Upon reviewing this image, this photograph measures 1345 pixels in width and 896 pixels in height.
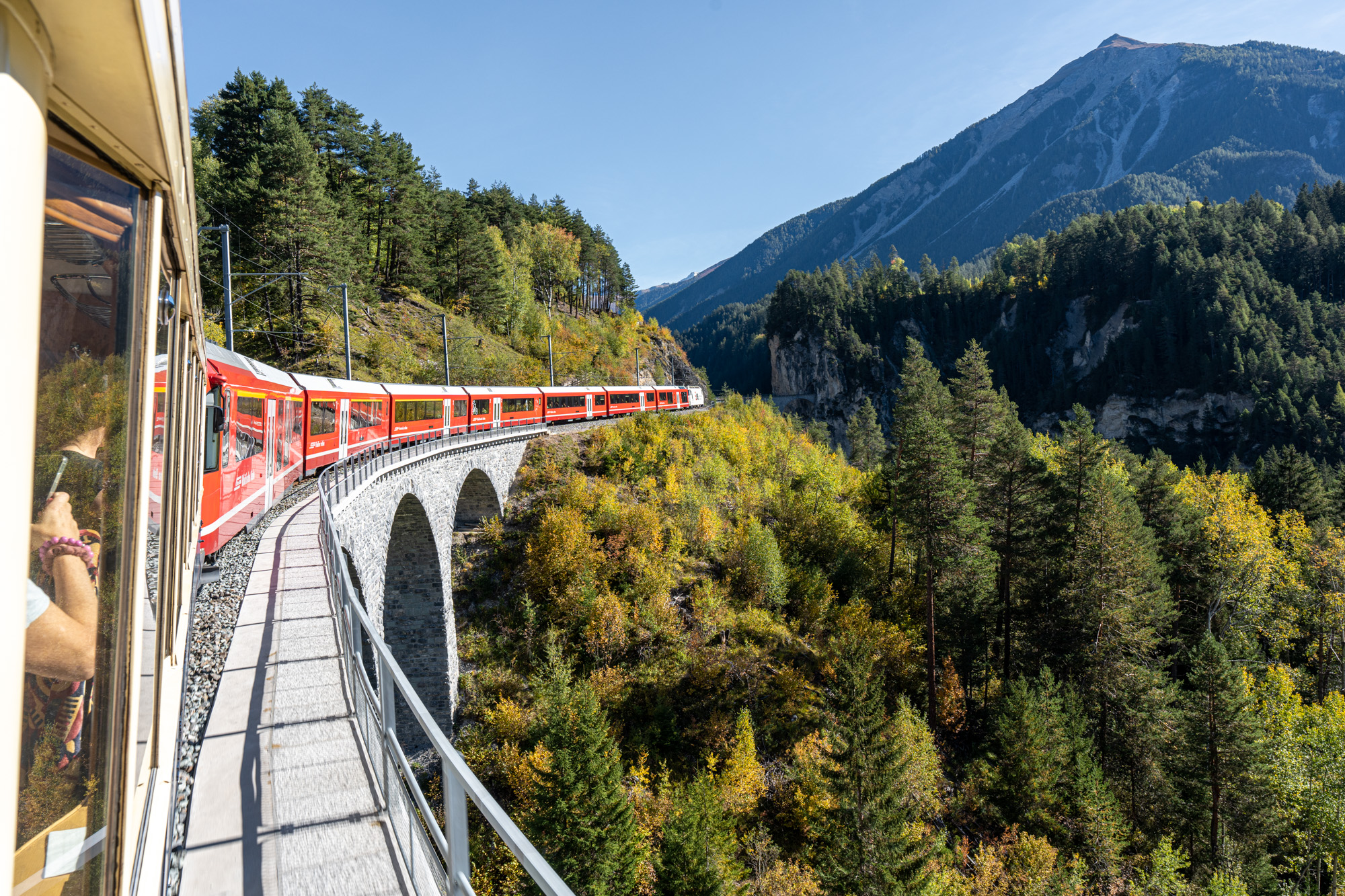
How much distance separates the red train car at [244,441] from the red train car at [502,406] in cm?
1127

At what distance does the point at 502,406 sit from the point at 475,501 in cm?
477

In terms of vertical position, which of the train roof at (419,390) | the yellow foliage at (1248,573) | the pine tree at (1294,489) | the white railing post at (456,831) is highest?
the train roof at (419,390)

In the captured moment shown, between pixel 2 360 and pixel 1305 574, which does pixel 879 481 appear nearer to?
pixel 1305 574

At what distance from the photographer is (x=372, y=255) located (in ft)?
134

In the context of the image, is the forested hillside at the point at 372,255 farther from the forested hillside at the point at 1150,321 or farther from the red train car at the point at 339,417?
the forested hillside at the point at 1150,321

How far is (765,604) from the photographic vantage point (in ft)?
88.6

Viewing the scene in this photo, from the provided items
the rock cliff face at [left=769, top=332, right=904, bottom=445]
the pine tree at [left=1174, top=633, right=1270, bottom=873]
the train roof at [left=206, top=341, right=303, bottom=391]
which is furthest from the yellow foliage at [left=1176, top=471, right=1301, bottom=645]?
the rock cliff face at [left=769, top=332, right=904, bottom=445]

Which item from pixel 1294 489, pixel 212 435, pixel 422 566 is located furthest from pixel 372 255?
pixel 1294 489

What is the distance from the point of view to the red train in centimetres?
862

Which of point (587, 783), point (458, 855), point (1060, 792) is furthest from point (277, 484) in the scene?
point (1060, 792)

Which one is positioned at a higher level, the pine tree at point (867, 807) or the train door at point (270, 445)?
the train door at point (270, 445)

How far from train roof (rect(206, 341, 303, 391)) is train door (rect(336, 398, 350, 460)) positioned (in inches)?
110

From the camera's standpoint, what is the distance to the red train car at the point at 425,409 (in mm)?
19406

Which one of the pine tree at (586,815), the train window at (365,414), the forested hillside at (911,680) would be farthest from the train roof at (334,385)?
the pine tree at (586,815)
